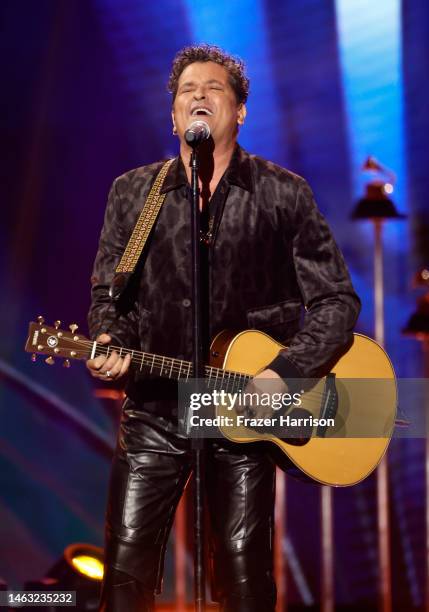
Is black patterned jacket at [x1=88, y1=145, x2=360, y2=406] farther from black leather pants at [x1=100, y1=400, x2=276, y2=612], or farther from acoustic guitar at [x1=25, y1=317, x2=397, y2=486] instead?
black leather pants at [x1=100, y1=400, x2=276, y2=612]

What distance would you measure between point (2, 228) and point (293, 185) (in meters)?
2.99

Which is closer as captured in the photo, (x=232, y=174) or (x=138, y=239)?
(x=138, y=239)

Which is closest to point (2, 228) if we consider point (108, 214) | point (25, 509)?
point (25, 509)

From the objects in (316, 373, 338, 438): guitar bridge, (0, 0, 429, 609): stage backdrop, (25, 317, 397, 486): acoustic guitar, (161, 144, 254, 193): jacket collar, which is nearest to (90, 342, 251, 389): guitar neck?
(25, 317, 397, 486): acoustic guitar

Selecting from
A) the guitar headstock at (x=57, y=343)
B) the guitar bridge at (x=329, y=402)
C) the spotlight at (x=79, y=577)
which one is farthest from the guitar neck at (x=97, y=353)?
A: the spotlight at (x=79, y=577)

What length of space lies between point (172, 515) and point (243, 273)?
856 mm

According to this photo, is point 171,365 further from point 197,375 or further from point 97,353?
point 197,375

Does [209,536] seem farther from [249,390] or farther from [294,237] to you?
[294,237]

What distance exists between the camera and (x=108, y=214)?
3303mm

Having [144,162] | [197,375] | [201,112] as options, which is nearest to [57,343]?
[197,375]

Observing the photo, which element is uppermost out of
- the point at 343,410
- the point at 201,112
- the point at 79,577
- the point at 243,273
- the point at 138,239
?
the point at 201,112

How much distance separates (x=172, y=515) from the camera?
3.11m

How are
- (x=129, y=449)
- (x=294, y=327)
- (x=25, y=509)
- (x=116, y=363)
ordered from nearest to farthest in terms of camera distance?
(x=116, y=363), (x=129, y=449), (x=294, y=327), (x=25, y=509)

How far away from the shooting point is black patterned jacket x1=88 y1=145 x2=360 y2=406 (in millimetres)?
3141
